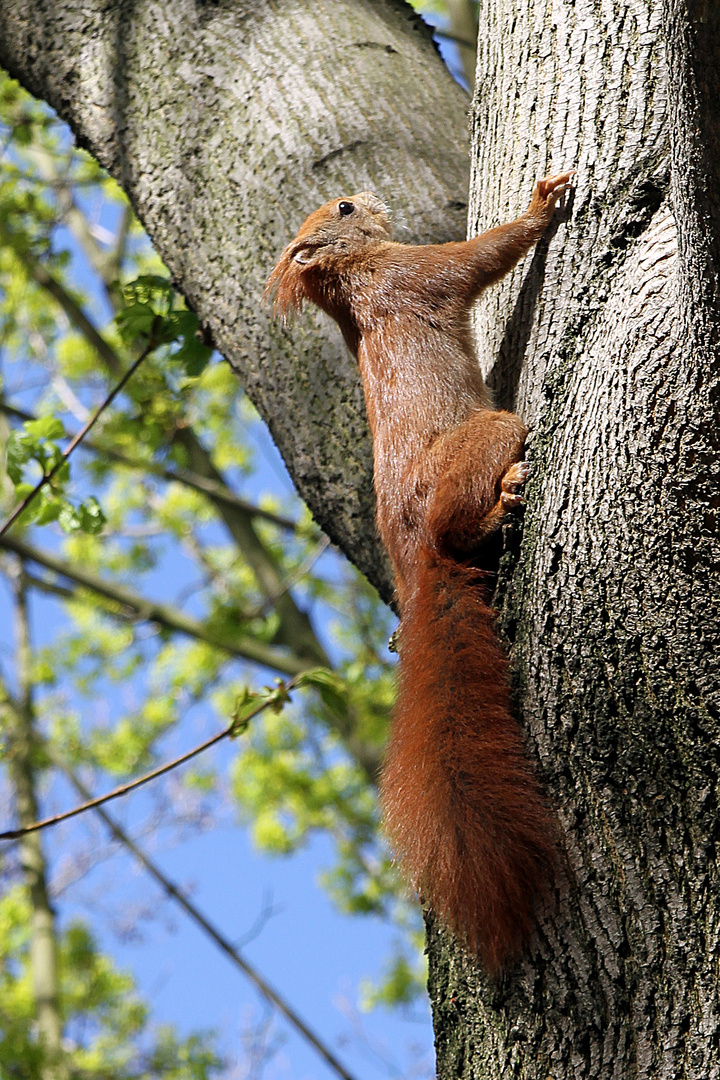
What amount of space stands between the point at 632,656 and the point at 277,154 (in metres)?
1.86

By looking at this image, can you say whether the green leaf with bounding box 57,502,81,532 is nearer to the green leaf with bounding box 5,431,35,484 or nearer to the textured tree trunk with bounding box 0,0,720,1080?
the green leaf with bounding box 5,431,35,484

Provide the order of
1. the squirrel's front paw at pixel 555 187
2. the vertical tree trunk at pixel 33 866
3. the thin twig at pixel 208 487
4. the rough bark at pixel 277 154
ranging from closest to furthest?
the squirrel's front paw at pixel 555 187 < the rough bark at pixel 277 154 < the thin twig at pixel 208 487 < the vertical tree trunk at pixel 33 866

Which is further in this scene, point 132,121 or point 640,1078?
point 132,121

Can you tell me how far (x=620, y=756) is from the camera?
1721 millimetres

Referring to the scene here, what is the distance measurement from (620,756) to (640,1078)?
0.49 meters

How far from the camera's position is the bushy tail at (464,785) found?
175 cm

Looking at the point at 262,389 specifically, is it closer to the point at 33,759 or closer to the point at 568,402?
the point at 568,402

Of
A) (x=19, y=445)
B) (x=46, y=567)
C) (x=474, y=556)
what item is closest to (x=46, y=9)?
(x=19, y=445)

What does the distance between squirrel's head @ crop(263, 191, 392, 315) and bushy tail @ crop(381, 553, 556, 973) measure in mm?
1173

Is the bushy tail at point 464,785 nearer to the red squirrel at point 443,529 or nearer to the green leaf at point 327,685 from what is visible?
the red squirrel at point 443,529

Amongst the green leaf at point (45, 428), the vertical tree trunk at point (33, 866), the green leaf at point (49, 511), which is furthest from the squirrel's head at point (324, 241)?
the vertical tree trunk at point (33, 866)

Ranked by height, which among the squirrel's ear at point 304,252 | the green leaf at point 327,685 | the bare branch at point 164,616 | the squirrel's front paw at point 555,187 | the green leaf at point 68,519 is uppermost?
the bare branch at point 164,616

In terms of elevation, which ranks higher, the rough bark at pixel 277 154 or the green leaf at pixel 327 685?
the rough bark at pixel 277 154

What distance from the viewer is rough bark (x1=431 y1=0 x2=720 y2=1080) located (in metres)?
1.60
